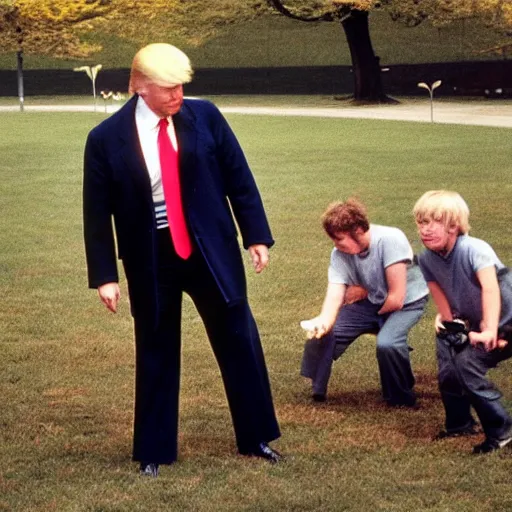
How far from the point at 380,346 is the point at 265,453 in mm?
1138

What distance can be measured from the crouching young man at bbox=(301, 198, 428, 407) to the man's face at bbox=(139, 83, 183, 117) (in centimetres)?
129

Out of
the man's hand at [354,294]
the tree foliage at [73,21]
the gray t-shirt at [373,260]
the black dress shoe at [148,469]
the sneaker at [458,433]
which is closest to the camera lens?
the black dress shoe at [148,469]

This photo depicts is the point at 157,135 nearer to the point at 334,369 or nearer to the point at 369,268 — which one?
the point at 369,268

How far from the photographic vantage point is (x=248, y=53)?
68.2 metres

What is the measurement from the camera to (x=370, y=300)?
7020 mm

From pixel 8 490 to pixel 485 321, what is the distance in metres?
2.05

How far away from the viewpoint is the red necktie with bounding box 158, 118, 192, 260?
5.47 metres

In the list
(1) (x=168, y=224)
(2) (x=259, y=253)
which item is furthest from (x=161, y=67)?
(2) (x=259, y=253)

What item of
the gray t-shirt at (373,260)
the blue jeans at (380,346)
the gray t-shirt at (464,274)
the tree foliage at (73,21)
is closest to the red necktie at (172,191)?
the gray t-shirt at (464,274)

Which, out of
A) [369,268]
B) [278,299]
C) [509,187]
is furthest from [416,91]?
[369,268]

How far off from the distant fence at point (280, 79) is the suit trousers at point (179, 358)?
153ft

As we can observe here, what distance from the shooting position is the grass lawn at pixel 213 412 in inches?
213

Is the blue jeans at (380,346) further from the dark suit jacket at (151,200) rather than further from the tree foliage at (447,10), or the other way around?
the tree foliage at (447,10)

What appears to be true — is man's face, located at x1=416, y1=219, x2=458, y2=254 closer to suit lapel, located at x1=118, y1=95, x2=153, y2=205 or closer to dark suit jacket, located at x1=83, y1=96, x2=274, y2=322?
dark suit jacket, located at x1=83, y1=96, x2=274, y2=322
